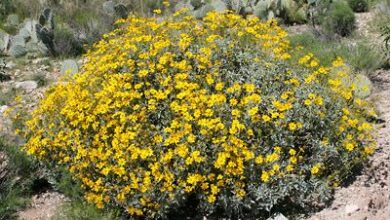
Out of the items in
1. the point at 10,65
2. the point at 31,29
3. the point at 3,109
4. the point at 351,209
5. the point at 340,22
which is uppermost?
the point at 31,29

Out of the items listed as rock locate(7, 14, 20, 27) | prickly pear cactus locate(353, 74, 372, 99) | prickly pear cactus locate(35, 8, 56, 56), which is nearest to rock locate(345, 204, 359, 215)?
prickly pear cactus locate(353, 74, 372, 99)

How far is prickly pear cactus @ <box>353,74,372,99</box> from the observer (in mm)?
6227

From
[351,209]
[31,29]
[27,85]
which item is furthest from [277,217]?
[31,29]

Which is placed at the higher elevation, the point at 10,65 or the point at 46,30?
the point at 46,30

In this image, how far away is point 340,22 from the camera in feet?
28.1

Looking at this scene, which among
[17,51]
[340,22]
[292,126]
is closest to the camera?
[292,126]

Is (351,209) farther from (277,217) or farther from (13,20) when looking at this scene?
(13,20)

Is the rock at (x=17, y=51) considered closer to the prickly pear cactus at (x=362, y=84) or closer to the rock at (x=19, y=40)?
the rock at (x=19, y=40)

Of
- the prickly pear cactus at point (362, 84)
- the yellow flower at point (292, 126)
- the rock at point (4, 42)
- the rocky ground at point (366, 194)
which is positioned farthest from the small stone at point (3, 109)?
the prickly pear cactus at point (362, 84)

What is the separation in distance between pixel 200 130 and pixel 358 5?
583cm

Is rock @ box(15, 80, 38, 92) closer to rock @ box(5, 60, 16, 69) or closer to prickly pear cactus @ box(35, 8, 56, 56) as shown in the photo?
rock @ box(5, 60, 16, 69)

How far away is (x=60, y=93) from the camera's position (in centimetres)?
538

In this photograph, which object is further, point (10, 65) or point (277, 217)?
point (10, 65)

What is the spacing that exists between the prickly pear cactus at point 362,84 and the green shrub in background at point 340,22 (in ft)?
6.55
